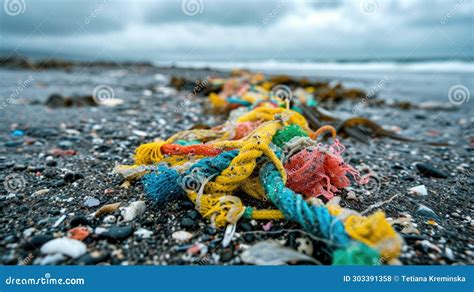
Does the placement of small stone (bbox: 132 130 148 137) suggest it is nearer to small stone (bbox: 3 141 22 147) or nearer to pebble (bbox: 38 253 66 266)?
small stone (bbox: 3 141 22 147)

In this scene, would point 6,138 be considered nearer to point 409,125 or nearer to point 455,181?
point 455,181

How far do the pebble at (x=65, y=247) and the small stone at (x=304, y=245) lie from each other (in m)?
1.16

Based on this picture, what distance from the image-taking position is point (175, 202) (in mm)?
2064

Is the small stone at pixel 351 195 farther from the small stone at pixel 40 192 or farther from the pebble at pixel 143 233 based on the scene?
the small stone at pixel 40 192

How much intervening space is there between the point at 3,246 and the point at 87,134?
2.34m

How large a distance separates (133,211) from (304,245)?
3.54 feet

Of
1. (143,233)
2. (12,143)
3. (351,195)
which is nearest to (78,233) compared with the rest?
(143,233)

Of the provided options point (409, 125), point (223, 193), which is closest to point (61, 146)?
point (223, 193)

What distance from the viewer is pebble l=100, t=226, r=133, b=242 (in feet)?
5.70

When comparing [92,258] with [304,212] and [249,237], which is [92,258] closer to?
[249,237]

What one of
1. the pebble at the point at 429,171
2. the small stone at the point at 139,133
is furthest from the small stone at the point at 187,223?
the pebble at the point at 429,171

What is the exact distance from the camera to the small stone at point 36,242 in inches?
66.2

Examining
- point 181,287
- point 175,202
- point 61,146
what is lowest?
point 181,287

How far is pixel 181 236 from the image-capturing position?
5.82 ft
